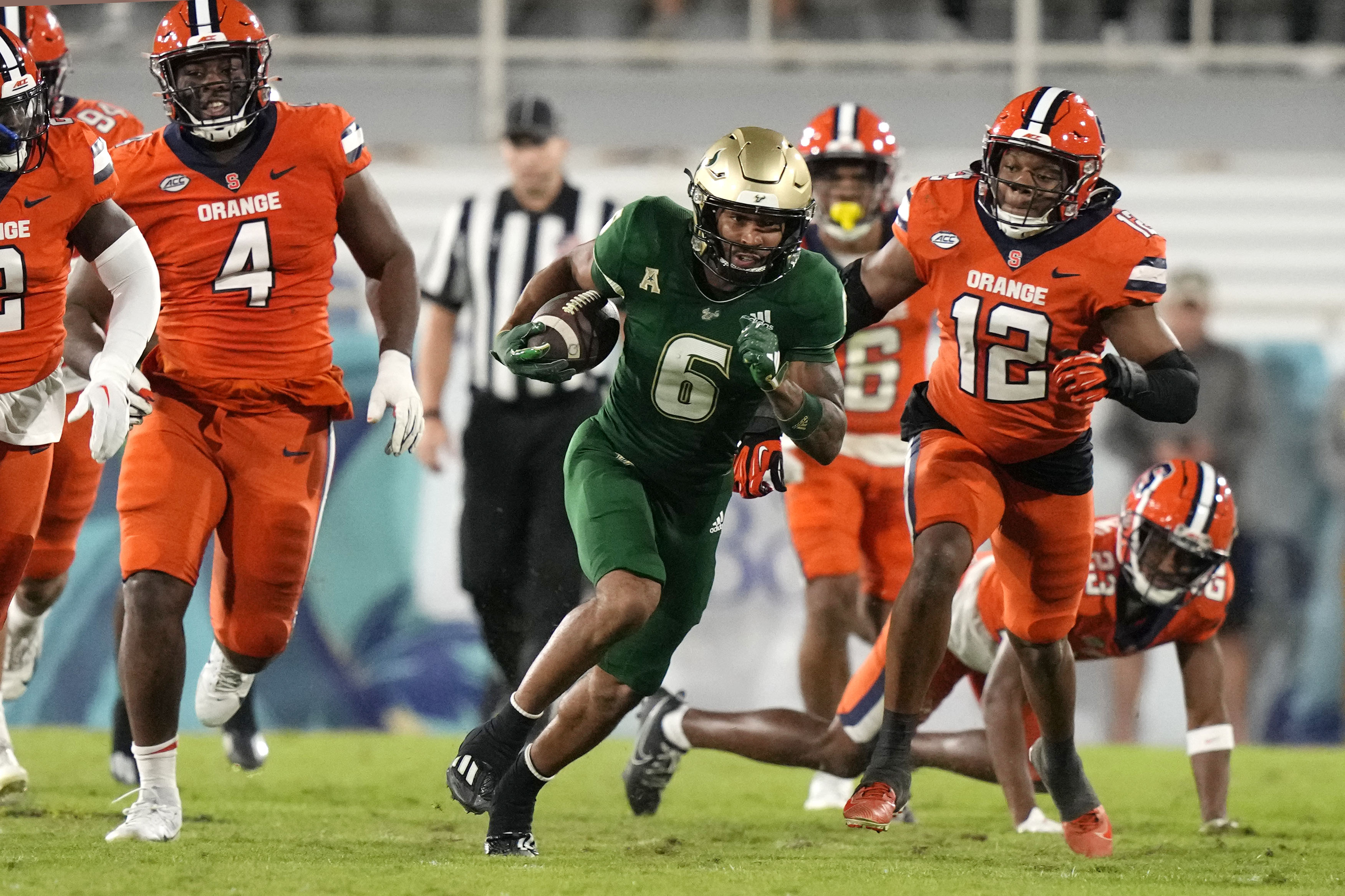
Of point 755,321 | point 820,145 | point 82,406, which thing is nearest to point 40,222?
point 82,406

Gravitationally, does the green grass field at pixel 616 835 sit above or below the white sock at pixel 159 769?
below

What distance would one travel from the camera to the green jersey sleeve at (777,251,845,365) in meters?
4.30

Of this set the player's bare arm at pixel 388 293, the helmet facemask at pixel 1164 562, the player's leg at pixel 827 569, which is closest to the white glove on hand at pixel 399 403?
the player's bare arm at pixel 388 293

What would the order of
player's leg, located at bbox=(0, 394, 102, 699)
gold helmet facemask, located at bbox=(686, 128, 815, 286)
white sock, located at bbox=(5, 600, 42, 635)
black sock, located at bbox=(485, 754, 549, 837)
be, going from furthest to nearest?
white sock, located at bbox=(5, 600, 42, 635), player's leg, located at bbox=(0, 394, 102, 699), black sock, located at bbox=(485, 754, 549, 837), gold helmet facemask, located at bbox=(686, 128, 815, 286)

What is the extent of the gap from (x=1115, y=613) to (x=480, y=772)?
84.0 inches

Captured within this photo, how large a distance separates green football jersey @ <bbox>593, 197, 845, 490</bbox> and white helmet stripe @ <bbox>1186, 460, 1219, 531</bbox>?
1.50 meters

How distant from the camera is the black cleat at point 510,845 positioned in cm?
429

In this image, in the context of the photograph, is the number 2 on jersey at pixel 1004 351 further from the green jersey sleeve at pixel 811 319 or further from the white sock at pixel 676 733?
the white sock at pixel 676 733

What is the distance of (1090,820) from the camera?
4730 millimetres

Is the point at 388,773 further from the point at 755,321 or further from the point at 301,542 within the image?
the point at 755,321

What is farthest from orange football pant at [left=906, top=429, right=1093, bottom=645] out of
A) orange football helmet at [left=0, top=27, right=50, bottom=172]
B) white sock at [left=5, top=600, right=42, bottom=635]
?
white sock at [left=5, top=600, right=42, bottom=635]

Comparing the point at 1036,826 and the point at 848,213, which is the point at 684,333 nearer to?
the point at 848,213

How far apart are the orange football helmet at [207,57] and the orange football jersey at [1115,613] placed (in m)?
2.58

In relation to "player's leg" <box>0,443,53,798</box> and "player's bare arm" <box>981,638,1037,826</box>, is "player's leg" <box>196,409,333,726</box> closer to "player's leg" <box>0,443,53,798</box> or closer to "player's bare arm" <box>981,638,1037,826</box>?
"player's leg" <box>0,443,53,798</box>
